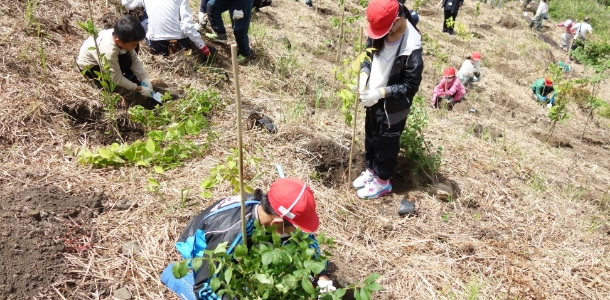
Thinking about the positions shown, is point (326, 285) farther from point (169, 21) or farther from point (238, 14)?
point (238, 14)

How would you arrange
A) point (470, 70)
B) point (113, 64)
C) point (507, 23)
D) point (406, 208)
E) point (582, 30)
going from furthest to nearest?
1. point (582, 30)
2. point (507, 23)
3. point (470, 70)
4. point (113, 64)
5. point (406, 208)

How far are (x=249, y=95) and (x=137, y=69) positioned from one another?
1.05 meters

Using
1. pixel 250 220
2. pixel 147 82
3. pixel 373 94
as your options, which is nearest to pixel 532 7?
pixel 373 94

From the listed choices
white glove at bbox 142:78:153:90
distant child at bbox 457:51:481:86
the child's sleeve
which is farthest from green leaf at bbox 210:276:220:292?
distant child at bbox 457:51:481:86

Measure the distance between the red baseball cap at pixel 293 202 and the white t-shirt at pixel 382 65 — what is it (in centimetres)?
117

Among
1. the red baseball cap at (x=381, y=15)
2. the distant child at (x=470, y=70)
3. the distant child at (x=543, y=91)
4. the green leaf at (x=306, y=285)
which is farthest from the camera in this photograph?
the distant child at (x=543, y=91)

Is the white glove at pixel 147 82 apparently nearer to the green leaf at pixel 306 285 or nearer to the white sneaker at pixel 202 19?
the white sneaker at pixel 202 19

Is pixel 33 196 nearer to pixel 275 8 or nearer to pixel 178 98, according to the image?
pixel 178 98

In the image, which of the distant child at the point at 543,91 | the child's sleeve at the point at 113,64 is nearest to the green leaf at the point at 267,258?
the child's sleeve at the point at 113,64

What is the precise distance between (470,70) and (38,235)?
5.93 metres

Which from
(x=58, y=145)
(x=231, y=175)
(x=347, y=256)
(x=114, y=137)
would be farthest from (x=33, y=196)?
(x=347, y=256)

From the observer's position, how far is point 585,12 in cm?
1529

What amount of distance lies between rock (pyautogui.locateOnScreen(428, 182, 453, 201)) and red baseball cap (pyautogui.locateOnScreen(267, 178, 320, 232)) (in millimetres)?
1663

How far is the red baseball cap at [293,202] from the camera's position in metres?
1.78
